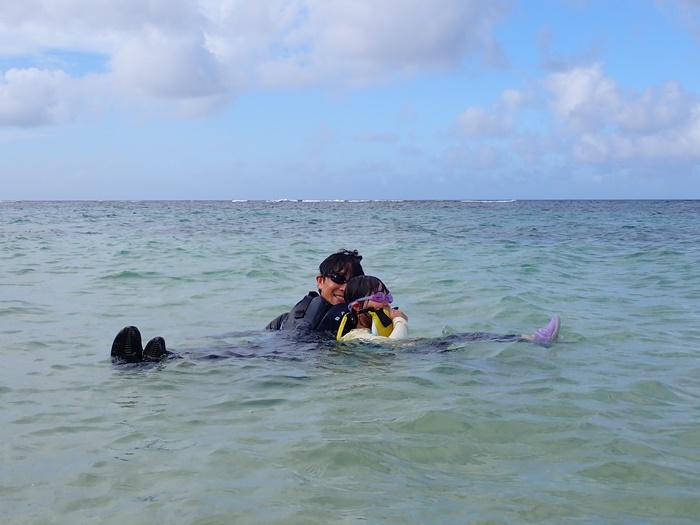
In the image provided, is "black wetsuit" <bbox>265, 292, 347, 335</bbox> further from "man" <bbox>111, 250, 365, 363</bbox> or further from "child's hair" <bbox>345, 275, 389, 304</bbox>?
"child's hair" <bbox>345, 275, 389, 304</bbox>

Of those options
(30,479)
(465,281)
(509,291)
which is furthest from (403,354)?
(465,281)

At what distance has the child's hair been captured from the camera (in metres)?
6.51

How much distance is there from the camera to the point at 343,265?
6.97 metres

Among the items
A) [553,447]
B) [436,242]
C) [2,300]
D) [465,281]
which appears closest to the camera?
[553,447]

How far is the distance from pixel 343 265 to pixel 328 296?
366 mm

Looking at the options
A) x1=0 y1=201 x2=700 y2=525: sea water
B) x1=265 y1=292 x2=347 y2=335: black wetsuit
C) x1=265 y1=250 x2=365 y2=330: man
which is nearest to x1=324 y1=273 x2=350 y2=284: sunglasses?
x1=265 y1=250 x2=365 y2=330: man

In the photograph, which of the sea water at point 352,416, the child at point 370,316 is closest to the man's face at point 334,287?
the child at point 370,316

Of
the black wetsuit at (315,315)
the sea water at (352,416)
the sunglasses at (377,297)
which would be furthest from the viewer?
the black wetsuit at (315,315)

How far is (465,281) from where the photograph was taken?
1235 cm

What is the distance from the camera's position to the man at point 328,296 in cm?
689

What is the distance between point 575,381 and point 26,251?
1612 cm

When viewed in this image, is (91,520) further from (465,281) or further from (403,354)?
(465,281)

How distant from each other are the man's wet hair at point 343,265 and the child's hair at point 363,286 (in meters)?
0.38

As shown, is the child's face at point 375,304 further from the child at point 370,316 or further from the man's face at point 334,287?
the man's face at point 334,287
